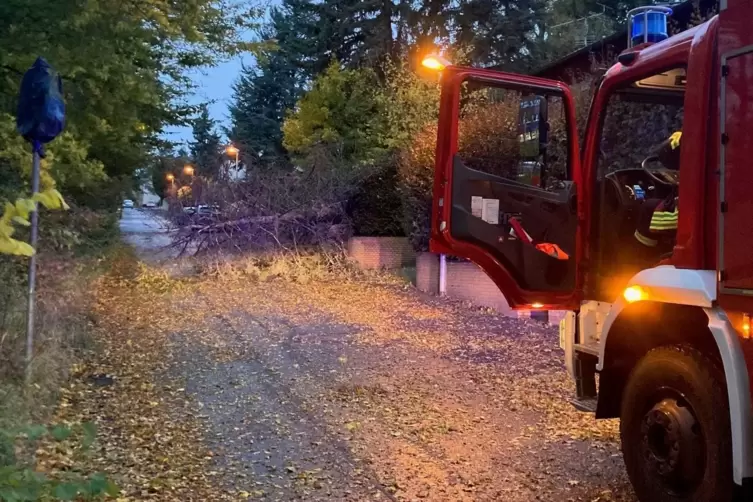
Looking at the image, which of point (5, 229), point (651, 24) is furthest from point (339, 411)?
point (5, 229)

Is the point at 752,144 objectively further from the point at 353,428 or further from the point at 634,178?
the point at 353,428

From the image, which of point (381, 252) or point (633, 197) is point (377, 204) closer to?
point (381, 252)

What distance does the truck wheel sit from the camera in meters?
3.18

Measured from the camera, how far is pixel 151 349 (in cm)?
847

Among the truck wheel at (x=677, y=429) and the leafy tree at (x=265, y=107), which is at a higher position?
the leafy tree at (x=265, y=107)

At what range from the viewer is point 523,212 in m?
4.98

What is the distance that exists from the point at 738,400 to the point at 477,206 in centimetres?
231

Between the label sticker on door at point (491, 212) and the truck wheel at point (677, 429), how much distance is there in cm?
152

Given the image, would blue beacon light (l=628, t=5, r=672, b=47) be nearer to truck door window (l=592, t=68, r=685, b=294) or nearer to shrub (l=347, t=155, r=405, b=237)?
truck door window (l=592, t=68, r=685, b=294)

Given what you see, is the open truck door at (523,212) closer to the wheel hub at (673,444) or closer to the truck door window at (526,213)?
the truck door window at (526,213)

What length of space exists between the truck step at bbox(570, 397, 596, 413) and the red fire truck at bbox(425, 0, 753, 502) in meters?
0.02

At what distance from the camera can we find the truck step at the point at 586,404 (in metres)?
4.42

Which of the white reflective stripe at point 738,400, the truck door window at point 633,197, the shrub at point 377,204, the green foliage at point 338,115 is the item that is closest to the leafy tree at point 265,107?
the green foliage at point 338,115

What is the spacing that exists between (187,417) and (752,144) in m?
4.74
